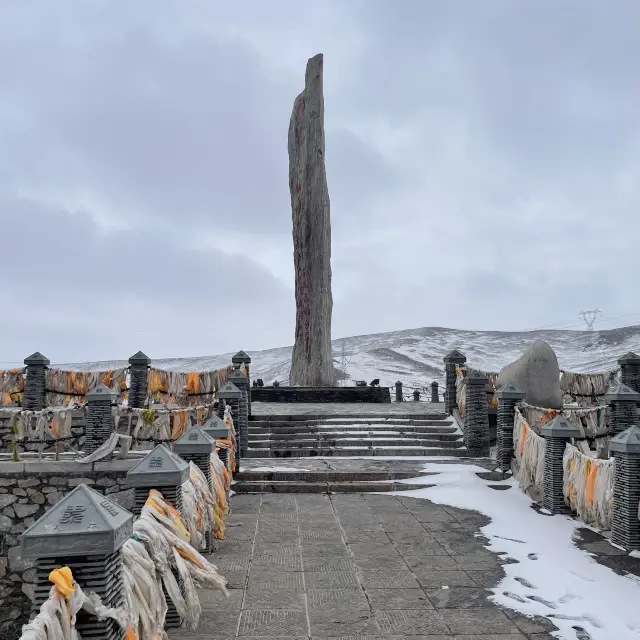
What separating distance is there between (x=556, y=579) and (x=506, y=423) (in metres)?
5.85

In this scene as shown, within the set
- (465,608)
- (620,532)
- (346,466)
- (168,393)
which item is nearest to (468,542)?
(620,532)

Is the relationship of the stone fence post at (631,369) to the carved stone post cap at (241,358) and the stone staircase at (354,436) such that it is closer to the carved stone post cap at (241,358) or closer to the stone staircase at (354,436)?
the stone staircase at (354,436)

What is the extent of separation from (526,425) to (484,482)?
130 cm

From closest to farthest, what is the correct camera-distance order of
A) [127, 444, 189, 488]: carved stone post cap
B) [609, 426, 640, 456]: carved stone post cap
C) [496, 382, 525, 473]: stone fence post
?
[127, 444, 189, 488]: carved stone post cap
[609, 426, 640, 456]: carved stone post cap
[496, 382, 525, 473]: stone fence post

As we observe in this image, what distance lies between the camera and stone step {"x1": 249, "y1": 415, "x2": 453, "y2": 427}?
15.4m

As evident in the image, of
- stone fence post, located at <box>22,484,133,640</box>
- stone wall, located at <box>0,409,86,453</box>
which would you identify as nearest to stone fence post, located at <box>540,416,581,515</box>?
stone fence post, located at <box>22,484,133,640</box>

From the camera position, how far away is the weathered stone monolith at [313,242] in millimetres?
22828

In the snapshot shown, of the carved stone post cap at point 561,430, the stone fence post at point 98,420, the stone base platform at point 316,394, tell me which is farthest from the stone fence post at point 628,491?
the stone base platform at point 316,394

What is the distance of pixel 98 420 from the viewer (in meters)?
12.5

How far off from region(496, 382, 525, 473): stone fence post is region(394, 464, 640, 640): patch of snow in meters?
1.91

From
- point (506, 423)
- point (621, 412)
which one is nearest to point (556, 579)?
point (506, 423)

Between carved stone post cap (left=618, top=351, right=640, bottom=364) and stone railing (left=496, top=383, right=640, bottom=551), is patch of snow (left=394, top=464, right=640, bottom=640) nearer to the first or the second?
stone railing (left=496, top=383, right=640, bottom=551)

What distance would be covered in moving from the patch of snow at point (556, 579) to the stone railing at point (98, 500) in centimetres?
291

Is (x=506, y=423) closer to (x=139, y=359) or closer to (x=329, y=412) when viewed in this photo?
(x=329, y=412)
